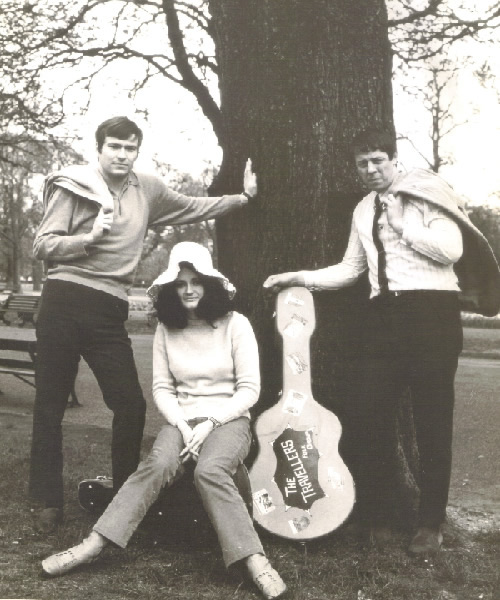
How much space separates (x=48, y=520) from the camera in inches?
146

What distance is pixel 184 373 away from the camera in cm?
356

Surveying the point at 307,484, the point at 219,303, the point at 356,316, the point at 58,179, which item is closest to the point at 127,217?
the point at 58,179

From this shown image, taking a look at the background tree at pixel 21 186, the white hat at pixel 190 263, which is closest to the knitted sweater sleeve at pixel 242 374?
the white hat at pixel 190 263

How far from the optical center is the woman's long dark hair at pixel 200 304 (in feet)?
11.7

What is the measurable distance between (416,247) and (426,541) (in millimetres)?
1251

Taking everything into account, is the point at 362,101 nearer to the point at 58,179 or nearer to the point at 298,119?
the point at 298,119

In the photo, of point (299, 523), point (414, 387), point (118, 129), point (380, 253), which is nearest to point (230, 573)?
point (299, 523)

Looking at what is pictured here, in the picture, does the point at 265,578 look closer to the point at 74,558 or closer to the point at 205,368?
the point at 74,558

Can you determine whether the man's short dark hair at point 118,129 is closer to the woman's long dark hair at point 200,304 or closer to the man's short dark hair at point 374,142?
the woman's long dark hair at point 200,304

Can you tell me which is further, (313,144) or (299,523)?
(313,144)

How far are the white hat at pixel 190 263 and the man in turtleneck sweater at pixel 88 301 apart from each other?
0.22m

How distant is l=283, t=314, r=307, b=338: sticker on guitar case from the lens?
146 inches

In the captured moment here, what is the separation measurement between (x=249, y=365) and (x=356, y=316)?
2.32 feet

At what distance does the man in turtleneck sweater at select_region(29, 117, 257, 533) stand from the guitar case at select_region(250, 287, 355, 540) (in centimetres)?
60
